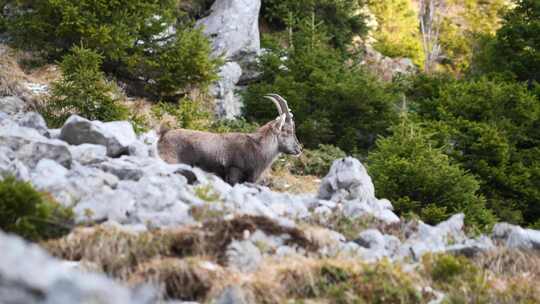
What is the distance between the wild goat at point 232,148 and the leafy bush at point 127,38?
3826 mm

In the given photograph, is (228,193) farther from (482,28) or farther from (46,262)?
(482,28)

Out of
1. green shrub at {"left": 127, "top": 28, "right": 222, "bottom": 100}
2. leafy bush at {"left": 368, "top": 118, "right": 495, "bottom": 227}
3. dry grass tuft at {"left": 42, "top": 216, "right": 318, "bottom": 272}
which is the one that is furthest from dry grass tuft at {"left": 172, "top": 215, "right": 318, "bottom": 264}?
green shrub at {"left": 127, "top": 28, "right": 222, "bottom": 100}

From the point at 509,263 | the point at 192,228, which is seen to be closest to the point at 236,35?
the point at 509,263

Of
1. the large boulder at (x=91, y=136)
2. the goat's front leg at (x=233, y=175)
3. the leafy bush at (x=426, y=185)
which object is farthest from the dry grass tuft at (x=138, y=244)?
the leafy bush at (x=426, y=185)

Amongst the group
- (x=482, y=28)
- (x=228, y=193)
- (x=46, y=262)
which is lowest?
(x=482, y=28)

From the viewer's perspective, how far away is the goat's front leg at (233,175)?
12.3 m

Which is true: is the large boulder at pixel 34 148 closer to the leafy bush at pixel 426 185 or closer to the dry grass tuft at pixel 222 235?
the dry grass tuft at pixel 222 235

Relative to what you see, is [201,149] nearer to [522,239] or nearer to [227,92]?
[522,239]

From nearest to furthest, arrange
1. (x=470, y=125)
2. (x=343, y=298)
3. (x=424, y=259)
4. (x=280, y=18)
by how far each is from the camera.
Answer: (x=343, y=298), (x=424, y=259), (x=470, y=125), (x=280, y=18)

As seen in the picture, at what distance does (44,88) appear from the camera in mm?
15422

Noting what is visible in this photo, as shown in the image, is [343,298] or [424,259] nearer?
[343,298]

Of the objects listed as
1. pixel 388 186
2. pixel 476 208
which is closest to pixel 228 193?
pixel 388 186

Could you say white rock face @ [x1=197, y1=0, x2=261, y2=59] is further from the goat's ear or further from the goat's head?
the goat's ear

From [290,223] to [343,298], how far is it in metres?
1.25
